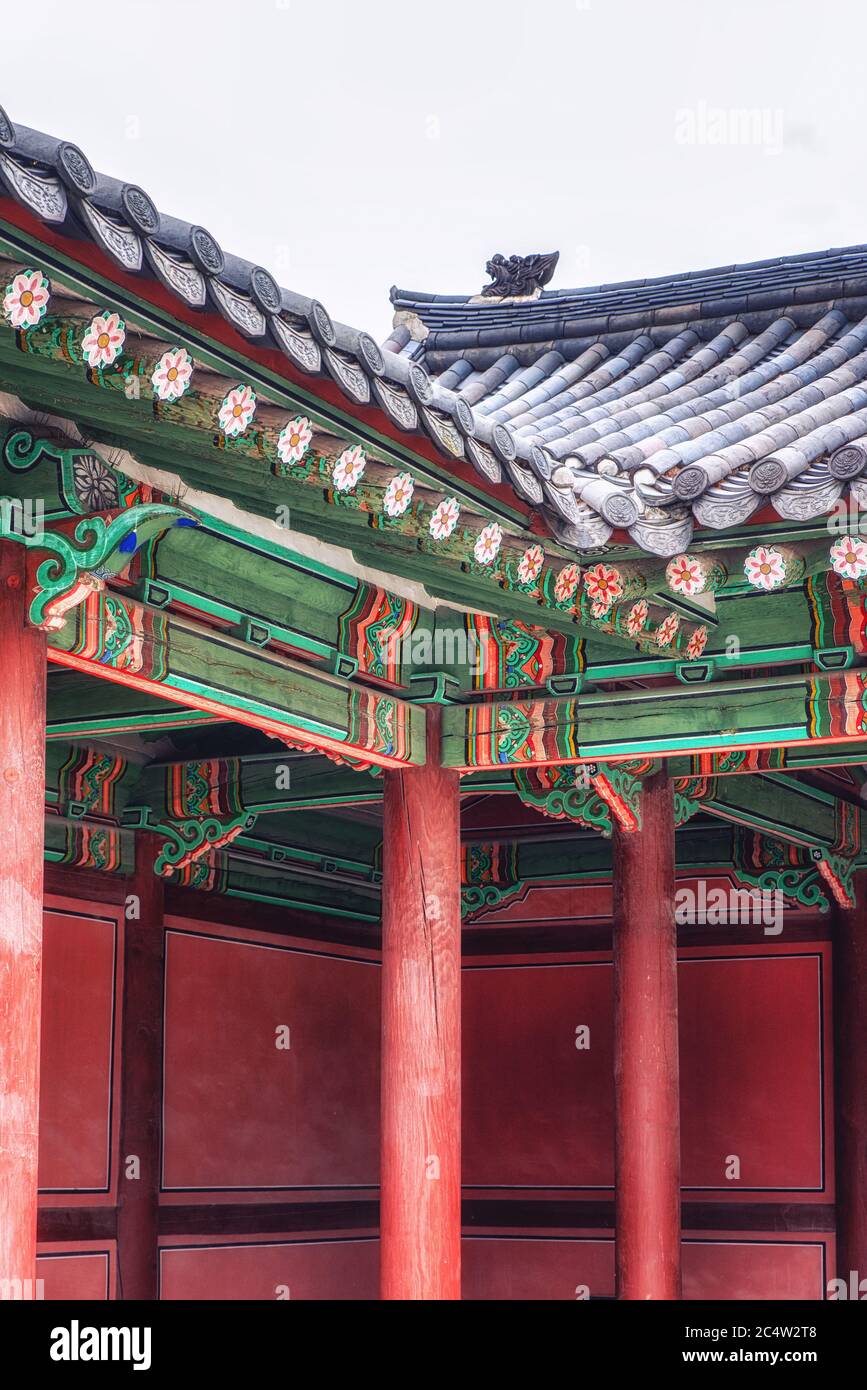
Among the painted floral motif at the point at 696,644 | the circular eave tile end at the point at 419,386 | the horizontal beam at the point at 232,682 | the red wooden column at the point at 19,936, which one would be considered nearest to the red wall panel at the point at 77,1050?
the horizontal beam at the point at 232,682

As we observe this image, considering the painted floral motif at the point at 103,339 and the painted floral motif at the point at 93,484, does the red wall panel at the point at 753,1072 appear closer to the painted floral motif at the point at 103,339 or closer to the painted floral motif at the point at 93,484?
the painted floral motif at the point at 93,484

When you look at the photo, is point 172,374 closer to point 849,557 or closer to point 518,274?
point 849,557

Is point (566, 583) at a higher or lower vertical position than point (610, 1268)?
higher

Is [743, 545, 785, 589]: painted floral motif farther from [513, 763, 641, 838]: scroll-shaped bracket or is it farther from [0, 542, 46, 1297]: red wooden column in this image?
[0, 542, 46, 1297]: red wooden column

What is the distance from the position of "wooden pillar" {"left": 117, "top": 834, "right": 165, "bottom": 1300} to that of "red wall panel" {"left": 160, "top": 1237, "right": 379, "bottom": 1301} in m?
0.31

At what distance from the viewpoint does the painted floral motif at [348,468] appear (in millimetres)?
4496

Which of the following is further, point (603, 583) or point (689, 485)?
point (603, 583)

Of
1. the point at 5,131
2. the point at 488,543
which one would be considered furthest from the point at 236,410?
the point at 488,543

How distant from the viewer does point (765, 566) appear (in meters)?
5.61

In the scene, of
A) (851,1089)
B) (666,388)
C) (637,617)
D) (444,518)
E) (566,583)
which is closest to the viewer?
(444,518)

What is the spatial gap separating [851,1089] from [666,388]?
429cm

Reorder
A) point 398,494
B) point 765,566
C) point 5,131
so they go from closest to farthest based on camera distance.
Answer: point 5,131 → point 398,494 → point 765,566
